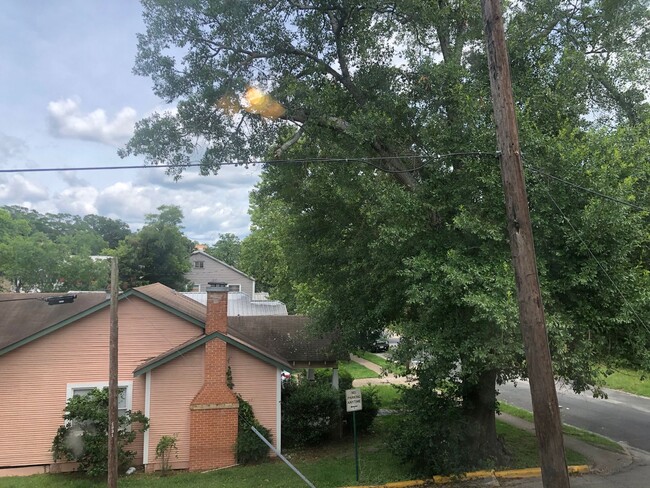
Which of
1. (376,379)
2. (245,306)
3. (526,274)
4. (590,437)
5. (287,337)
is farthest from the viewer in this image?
(245,306)

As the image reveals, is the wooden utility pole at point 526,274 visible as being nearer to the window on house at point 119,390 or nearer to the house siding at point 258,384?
the house siding at point 258,384

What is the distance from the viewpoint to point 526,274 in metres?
5.84

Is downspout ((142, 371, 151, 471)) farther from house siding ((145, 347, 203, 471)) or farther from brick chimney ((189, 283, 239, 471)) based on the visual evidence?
brick chimney ((189, 283, 239, 471))

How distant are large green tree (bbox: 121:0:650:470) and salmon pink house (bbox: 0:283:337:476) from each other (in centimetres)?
291

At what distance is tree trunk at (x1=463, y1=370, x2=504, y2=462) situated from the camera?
1110 cm

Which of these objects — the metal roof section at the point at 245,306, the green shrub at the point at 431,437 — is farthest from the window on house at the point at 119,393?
the metal roof section at the point at 245,306

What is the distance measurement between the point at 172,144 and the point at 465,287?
790 centimetres

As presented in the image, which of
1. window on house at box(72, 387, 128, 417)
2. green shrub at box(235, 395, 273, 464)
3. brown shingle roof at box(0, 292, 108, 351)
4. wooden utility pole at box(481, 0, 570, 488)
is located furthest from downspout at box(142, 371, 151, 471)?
wooden utility pole at box(481, 0, 570, 488)

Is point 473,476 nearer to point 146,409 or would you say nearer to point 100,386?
point 146,409

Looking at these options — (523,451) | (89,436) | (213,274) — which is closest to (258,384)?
(89,436)

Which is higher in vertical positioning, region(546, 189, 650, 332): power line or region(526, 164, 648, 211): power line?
region(526, 164, 648, 211): power line

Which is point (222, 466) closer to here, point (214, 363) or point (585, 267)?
point (214, 363)

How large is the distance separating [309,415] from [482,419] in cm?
526

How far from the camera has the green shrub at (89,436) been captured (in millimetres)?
11406
